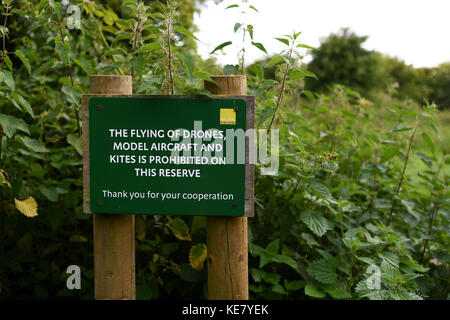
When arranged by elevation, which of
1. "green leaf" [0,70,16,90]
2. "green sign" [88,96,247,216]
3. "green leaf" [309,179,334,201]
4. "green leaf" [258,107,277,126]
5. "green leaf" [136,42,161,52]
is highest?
"green leaf" [136,42,161,52]

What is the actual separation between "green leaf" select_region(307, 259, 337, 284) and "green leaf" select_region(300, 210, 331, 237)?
0.57 feet

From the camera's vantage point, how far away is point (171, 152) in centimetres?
146

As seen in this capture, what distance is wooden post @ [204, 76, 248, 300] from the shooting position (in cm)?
150

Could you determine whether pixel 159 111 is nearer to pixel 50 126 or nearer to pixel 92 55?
pixel 50 126

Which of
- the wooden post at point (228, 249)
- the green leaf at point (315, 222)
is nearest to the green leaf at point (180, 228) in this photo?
the wooden post at point (228, 249)

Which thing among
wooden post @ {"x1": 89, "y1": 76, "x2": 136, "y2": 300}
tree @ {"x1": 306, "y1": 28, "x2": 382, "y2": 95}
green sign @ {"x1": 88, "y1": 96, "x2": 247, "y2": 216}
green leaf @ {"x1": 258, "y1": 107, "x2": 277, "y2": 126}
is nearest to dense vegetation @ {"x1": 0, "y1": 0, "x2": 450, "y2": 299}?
green leaf @ {"x1": 258, "y1": 107, "x2": 277, "y2": 126}

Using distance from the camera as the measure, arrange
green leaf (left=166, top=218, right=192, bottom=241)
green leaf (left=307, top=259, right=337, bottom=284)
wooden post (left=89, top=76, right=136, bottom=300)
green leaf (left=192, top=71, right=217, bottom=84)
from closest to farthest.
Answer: green leaf (left=192, top=71, right=217, bottom=84) → wooden post (left=89, top=76, right=136, bottom=300) → green leaf (left=307, top=259, right=337, bottom=284) → green leaf (left=166, top=218, right=192, bottom=241)

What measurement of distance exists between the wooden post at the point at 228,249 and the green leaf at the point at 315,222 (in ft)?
1.62

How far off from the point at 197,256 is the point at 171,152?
680 millimetres

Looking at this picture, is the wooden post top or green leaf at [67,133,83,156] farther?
green leaf at [67,133,83,156]

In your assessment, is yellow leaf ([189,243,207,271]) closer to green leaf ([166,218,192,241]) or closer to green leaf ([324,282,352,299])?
green leaf ([166,218,192,241])
